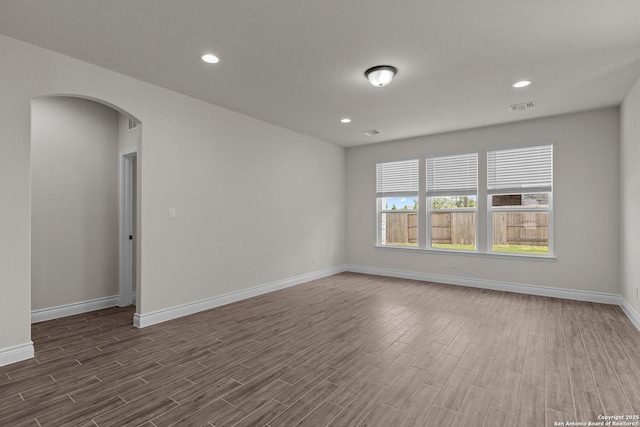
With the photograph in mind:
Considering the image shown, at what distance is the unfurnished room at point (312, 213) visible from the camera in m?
2.27

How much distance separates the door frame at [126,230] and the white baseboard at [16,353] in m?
1.75

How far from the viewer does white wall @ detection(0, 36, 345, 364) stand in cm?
271

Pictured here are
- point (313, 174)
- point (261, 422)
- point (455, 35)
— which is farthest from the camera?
point (313, 174)

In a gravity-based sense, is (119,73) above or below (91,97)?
above

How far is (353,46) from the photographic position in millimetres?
2789

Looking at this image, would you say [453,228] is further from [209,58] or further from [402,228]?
[209,58]

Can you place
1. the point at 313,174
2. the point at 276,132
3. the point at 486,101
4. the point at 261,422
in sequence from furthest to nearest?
the point at 313,174 < the point at 276,132 < the point at 486,101 < the point at 261,422

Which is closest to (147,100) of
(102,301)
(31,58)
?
(31,58)

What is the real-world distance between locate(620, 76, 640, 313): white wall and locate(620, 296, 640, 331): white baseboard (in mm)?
53

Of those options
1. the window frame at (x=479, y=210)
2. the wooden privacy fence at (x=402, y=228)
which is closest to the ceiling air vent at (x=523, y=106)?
the window frame at (x=479, y=210)

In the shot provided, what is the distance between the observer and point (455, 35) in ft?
8.59

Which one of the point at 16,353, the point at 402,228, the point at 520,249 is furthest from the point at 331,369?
the point at 402,228

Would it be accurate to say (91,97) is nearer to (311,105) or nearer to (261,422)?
(311,105)

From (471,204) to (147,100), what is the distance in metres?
5.25
